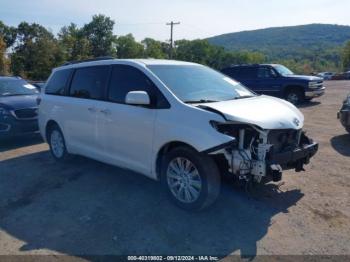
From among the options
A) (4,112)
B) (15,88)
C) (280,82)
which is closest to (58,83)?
(4,112)

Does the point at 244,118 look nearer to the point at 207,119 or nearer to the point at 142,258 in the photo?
the point at 207,119

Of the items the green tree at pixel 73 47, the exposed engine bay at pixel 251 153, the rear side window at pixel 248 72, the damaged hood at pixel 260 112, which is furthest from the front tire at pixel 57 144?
the green tree at pixel 73 47

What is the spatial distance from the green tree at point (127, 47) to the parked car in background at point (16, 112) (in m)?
79.0

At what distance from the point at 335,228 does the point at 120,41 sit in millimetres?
90166

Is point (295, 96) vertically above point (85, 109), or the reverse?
point (85, 109)

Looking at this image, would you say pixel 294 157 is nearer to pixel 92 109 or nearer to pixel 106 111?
pixel 106 111

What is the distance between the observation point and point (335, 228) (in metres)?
4.24

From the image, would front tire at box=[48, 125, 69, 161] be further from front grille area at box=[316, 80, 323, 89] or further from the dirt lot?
front grille area at box=[316, 80, 323, 89]

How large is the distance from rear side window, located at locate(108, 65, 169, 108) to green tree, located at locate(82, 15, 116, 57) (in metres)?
79.2

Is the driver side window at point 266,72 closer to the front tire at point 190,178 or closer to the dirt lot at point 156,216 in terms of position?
the dirt lot at point 156,216

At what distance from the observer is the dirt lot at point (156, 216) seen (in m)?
3.94

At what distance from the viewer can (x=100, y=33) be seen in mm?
83438

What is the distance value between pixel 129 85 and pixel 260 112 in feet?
6.16

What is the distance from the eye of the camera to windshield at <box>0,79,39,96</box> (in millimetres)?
9494
